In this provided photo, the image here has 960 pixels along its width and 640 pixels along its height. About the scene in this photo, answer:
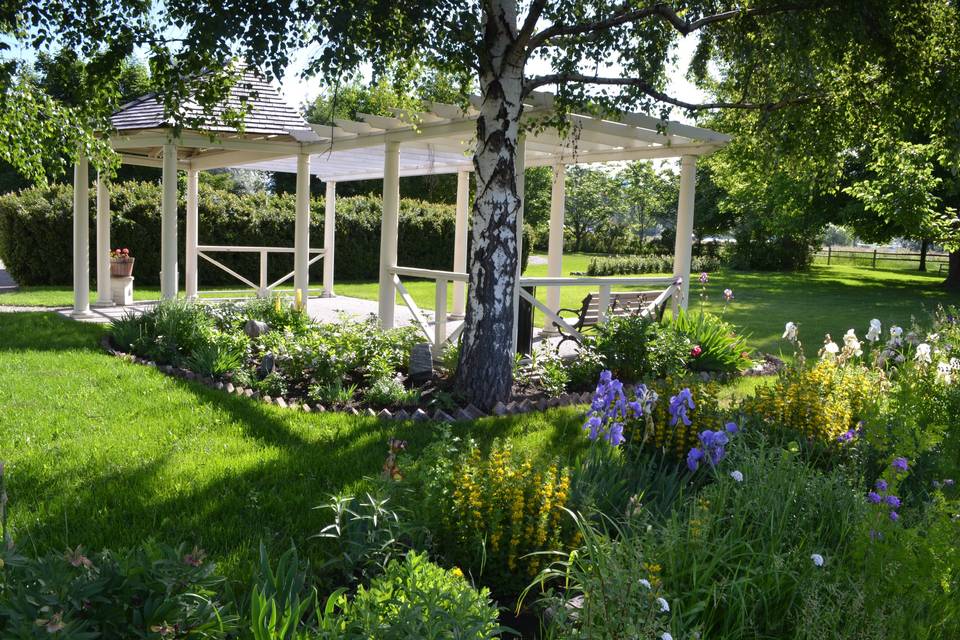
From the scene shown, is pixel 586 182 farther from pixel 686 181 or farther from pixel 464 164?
pixel 686 181

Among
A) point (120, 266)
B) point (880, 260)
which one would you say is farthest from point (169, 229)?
point (880, 260)

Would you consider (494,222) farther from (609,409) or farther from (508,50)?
(609,409)

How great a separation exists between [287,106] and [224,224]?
310 inches

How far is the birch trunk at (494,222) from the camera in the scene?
6.08 m

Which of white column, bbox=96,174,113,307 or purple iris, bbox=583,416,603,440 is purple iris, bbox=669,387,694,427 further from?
white column, bbox=96,174,113,307

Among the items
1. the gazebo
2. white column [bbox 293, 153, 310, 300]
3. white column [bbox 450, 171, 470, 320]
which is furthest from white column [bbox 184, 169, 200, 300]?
white column [bbox 450, 171, 470, 320]

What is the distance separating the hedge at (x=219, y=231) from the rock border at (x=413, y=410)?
9459 mm

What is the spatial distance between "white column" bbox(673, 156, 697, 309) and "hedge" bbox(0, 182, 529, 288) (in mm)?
10656

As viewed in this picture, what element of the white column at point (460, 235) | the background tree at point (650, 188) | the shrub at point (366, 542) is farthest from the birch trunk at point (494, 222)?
the background tree at point (650, 188)

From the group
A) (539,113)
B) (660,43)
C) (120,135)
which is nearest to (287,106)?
(120,135)

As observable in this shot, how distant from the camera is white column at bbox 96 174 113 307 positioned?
12227 mm

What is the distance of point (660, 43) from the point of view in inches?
267

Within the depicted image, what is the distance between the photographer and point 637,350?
7.46 metres

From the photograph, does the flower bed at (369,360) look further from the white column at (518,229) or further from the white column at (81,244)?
the white column at (81,244)
